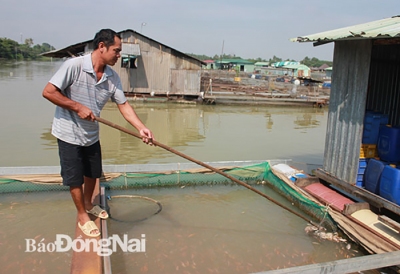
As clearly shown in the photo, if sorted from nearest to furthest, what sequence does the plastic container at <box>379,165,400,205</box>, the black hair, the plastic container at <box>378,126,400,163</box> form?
the black hair → the plastic container at <box>379,165,400,205</box> → the plastic container at <box>378,126,400,163</box>

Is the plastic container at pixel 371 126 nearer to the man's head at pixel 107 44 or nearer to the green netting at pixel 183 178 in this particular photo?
the green netting at pixel 183 178

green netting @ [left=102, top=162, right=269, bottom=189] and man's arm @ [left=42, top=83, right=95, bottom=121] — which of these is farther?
green netting @ [left=102, top=162, right=269, bottom=189]

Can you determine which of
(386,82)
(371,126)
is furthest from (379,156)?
(386,82)

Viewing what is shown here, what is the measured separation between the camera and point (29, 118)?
39.7ft

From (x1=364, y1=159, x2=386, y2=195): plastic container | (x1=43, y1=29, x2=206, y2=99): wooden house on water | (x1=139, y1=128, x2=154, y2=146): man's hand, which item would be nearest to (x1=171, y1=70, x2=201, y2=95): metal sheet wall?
(x1=43, y1=29, x2=206, y2=99): wooden house on water

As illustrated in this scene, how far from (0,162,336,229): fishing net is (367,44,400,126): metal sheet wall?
1913 mm

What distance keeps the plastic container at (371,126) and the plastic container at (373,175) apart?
373 millimetres

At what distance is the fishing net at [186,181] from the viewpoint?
490 cm

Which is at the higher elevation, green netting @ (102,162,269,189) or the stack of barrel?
the stack of barrel

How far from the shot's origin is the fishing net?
490 cm

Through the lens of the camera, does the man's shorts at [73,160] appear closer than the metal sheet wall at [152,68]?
Yes

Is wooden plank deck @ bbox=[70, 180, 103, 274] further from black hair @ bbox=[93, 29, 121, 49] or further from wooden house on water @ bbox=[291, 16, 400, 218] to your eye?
wooden house on water @ bbox=[291, 16, 400, 218]

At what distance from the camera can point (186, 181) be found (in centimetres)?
573

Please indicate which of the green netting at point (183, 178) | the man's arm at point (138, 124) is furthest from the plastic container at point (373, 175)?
the man's arm at point (138, 124)
